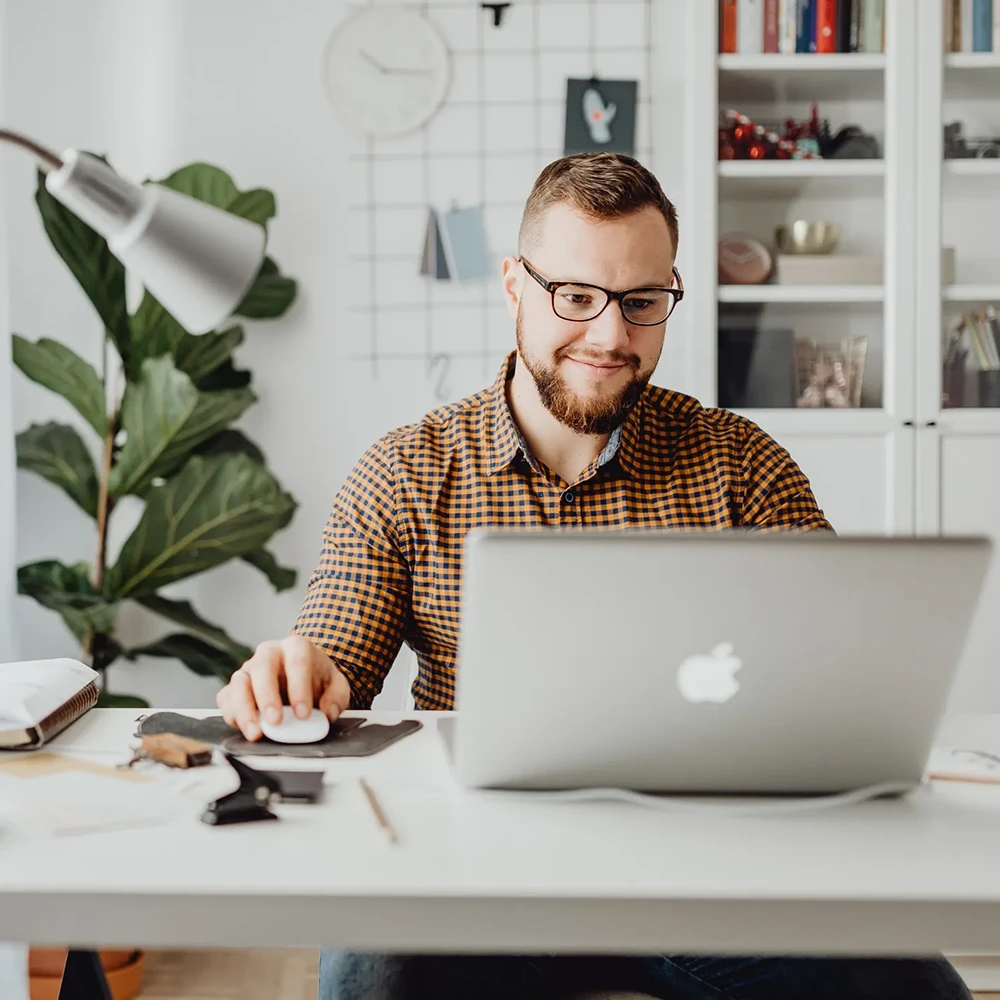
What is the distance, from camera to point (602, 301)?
1383 mm

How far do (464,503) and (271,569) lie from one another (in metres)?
1.04

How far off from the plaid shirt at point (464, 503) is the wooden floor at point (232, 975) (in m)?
0.96

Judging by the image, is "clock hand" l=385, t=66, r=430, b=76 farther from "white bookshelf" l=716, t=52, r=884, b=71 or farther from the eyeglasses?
the eyeglasses

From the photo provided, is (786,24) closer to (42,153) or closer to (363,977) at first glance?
(42,153)

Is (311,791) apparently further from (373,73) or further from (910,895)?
(373,73)

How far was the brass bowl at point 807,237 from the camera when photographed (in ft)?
8.11

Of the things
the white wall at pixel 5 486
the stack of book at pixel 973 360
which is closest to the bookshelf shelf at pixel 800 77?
the stack of book at pixel 973 360

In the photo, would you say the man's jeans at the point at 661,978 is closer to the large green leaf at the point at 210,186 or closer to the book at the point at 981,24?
the large green leaf at the point at 210,186

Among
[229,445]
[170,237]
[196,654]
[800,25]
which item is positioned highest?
[800,25]

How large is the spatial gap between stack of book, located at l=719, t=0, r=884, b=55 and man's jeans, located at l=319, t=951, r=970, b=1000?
202 cm

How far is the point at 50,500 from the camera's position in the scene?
2.60m

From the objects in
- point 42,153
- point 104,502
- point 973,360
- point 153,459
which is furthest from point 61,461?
point 973,360

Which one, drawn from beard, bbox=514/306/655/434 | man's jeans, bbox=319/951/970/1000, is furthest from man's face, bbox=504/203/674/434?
man's jeans, bbox=319/951/970/1000

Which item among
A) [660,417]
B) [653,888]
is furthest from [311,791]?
[660,417]
